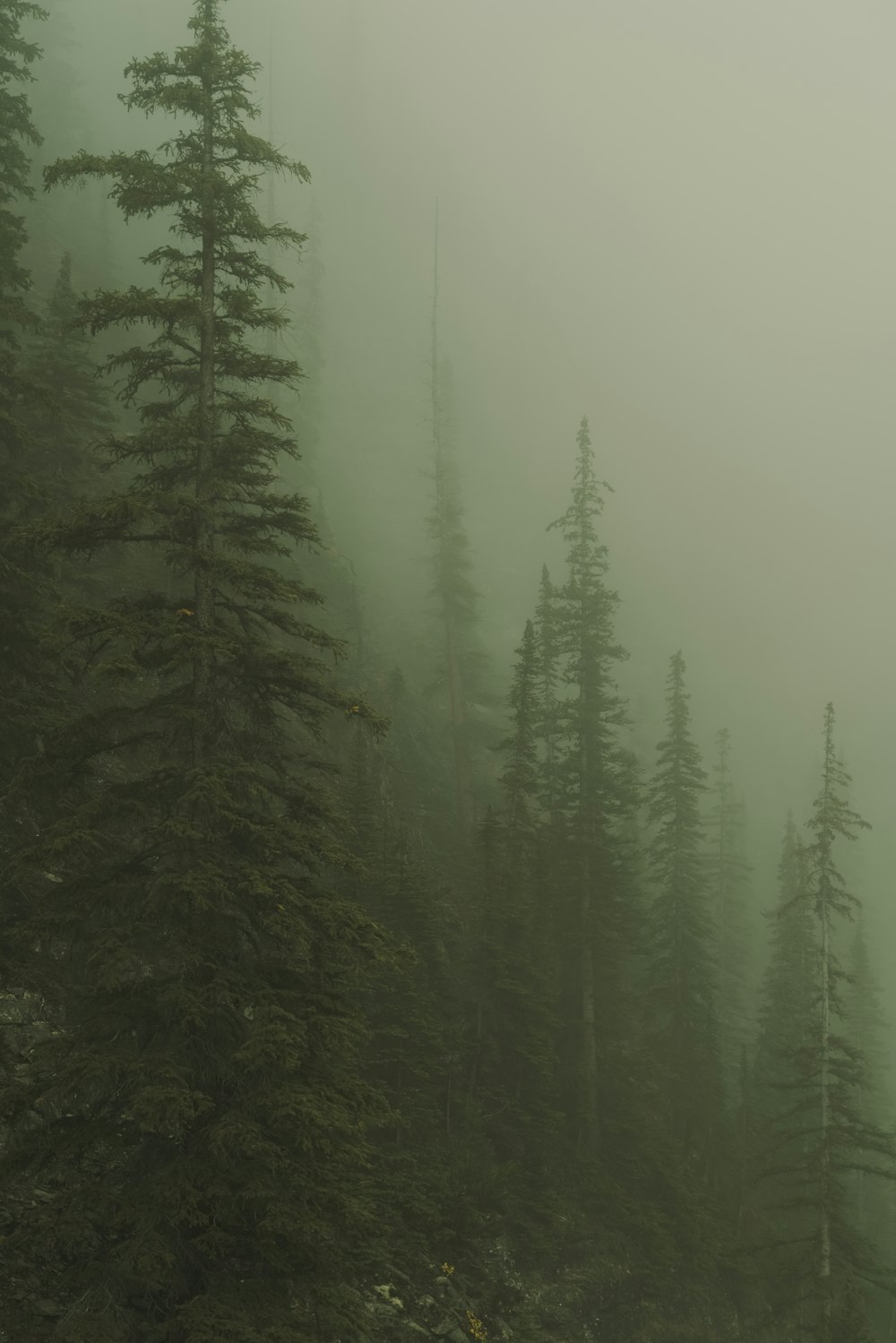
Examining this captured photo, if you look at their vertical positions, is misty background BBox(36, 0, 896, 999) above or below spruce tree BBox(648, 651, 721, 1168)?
above

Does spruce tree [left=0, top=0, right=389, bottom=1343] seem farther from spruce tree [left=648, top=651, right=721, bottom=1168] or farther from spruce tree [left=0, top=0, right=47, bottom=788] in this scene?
spruce tree [left=648, top=651, right=721, bottom=1168]

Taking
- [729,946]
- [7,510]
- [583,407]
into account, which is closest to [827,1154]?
[729,946]

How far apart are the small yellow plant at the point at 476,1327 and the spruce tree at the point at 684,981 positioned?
13217 millimetres

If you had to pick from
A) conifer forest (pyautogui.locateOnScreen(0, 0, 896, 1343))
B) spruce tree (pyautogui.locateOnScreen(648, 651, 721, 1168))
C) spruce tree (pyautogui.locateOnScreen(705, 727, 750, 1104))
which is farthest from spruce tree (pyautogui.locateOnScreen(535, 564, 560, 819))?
spruce tree (pyautogui.locateOnScreen(705, 727, 750, 1104))

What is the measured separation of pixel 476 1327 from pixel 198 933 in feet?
39.6

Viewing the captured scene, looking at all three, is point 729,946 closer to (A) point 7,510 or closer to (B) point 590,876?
(B) point 590,876

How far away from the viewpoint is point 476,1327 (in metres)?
16.2

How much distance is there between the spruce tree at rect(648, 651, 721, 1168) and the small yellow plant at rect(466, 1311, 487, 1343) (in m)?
13.2

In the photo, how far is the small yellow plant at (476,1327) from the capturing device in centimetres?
1594

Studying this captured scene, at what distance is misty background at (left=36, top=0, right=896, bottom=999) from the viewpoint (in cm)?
7644

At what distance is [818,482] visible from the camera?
403ft

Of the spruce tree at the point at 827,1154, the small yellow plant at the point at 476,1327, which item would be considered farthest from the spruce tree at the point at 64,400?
the spruce tree at the point at 827,1154

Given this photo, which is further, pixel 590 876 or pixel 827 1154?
pixel 590 876

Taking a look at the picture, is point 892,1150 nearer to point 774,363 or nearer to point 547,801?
point 547,801
